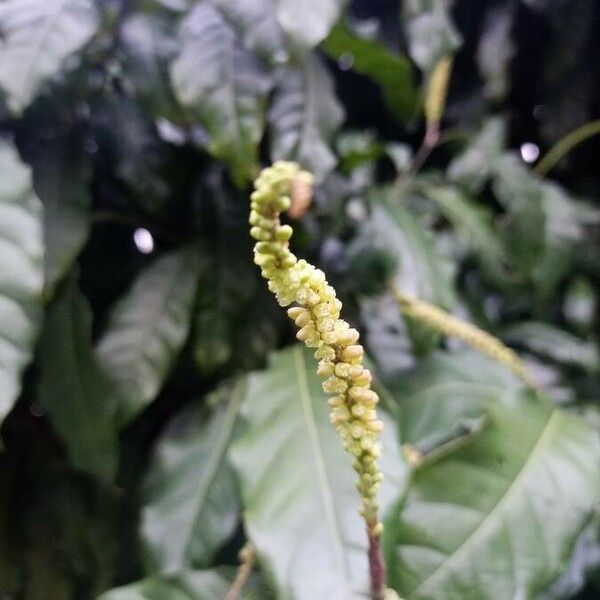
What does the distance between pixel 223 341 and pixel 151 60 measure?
0.27 meters

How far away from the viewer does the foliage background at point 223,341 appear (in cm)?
46

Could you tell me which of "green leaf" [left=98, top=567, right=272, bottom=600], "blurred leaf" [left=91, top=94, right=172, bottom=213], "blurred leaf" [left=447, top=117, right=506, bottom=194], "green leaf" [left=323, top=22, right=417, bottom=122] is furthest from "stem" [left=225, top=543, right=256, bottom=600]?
"blurred leaf" [left=447, top=117, right=506, bottom=194]

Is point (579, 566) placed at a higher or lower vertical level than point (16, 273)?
lower

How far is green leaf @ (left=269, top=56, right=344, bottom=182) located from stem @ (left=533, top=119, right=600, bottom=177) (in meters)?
0.54

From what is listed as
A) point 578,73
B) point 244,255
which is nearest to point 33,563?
point 244,255

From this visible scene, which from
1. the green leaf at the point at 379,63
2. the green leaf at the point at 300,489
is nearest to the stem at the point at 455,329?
the green leaf at the point at 300,489

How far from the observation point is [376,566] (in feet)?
1.00

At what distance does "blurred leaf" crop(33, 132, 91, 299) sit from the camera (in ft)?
1.92

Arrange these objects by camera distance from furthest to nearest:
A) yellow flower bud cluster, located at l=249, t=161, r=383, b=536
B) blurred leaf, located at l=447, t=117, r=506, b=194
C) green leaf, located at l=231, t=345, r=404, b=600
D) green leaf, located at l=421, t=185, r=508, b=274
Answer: blurred leaf, located at l=447, t=117, r=506, b=194 < green leaf, located at l=421, t=185, r=508, b=274 < green leaf, located at l=231, t=345, r=404, b=600 < yellow flower bud cluster, located at l=249, t=161, r=383, b=536

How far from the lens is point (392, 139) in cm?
111

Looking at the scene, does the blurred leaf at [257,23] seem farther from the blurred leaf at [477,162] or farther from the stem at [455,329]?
the blurred leaf at [477,162]

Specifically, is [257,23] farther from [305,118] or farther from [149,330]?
[149,330]

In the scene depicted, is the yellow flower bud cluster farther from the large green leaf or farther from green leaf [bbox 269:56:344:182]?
green leaf [bbox 269:56:344:182]

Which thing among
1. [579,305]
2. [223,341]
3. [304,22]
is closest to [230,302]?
[223,341]
